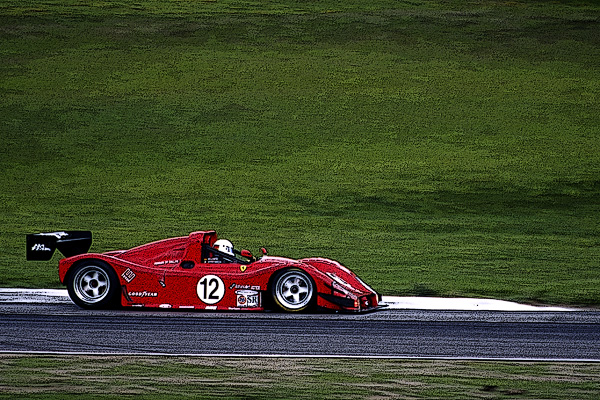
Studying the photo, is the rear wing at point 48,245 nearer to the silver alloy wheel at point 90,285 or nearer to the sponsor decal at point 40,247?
the sponsor decal at point 40,247

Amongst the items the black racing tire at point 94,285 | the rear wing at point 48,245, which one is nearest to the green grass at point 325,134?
the rear wing at point 48,245

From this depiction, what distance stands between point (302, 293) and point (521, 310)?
10.4 feet

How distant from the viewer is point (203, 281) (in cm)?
1228

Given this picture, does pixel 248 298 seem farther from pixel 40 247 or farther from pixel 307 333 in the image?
pixel 40 247

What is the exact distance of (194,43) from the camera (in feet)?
169

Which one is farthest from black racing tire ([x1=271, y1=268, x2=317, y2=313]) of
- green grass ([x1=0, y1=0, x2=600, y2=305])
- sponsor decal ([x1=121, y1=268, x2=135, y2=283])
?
green grass ([x1=0, y1=0, x2=600, y2=305])

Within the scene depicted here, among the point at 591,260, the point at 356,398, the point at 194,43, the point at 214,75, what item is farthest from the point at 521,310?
the point at 194,43

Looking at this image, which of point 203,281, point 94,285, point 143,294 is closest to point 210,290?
point 203,281

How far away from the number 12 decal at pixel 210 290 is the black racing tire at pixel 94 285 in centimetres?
112

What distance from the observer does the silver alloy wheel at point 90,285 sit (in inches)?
494

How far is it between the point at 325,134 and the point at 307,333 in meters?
29.4

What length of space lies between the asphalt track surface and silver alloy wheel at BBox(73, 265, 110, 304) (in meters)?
0.27

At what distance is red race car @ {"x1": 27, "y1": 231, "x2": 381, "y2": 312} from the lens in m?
12.2

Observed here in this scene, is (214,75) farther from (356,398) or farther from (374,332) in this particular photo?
(356,398)
